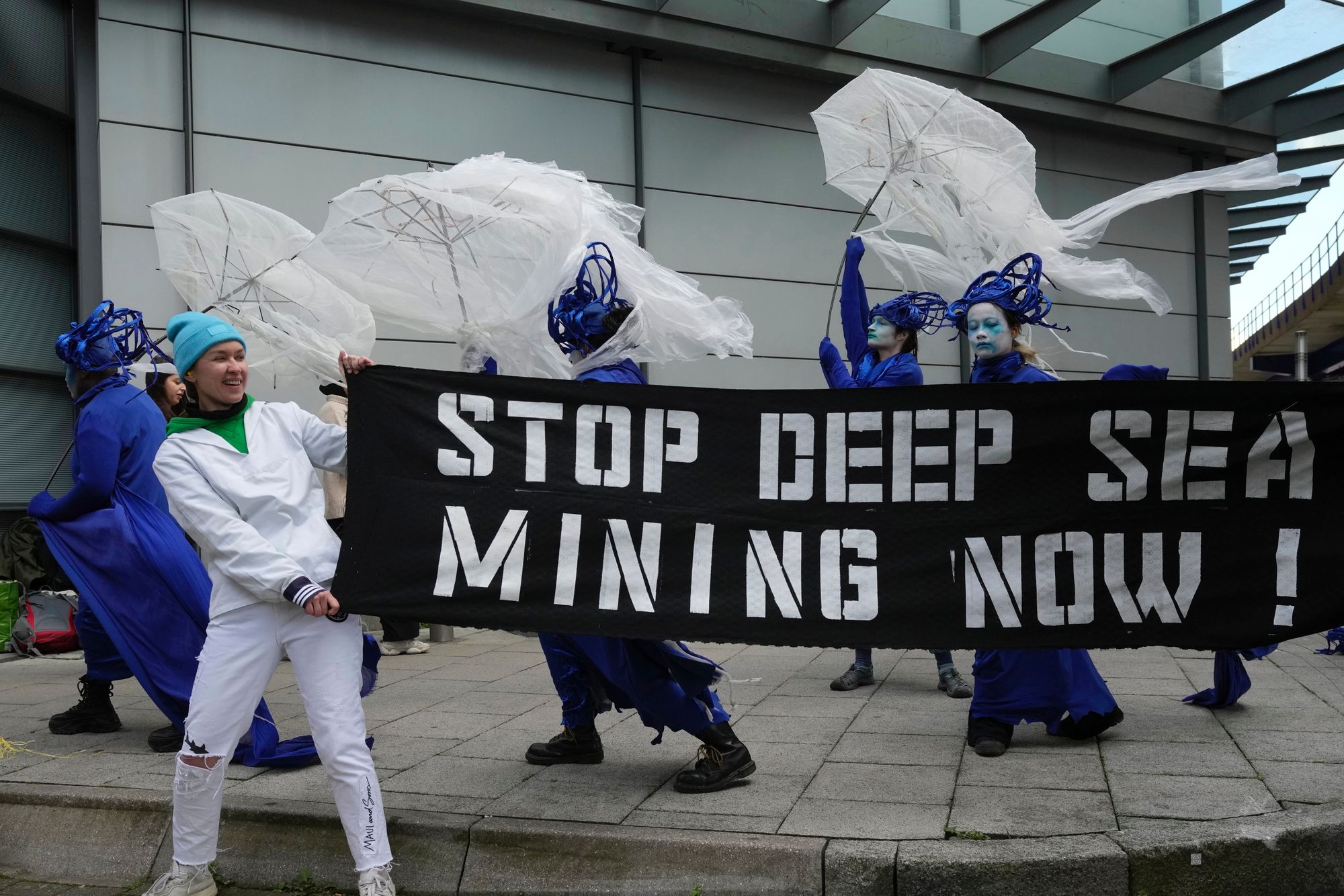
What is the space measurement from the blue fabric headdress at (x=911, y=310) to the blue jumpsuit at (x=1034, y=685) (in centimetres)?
121

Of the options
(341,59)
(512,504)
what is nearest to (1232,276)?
(341,59)

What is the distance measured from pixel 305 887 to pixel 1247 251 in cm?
2009

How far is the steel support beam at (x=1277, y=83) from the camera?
36.6 ft

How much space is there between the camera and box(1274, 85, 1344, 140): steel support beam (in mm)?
11820

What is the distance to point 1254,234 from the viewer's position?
59.2 feet

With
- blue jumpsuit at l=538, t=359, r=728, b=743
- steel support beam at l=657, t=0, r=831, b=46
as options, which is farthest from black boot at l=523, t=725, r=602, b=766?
steel support beam at l=657, t=0, r=831, b=46

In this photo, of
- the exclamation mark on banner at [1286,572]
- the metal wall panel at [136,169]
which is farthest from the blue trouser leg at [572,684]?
the metal wall panel at [136,169]

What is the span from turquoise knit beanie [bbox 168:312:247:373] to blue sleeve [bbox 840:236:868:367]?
316 centimetres

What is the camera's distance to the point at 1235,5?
10.5 meters

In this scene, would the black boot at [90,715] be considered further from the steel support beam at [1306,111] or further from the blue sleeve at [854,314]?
Result: the steel support beam at [1306,111]

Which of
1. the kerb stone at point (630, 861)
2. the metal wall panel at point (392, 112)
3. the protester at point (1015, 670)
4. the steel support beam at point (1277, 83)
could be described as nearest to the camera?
the kerb stone at point (630, 861)

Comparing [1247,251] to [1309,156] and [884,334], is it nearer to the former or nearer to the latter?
[1309,156]

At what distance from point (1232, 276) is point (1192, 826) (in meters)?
22.0

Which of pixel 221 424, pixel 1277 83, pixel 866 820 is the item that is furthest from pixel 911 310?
pixel 1277 83
